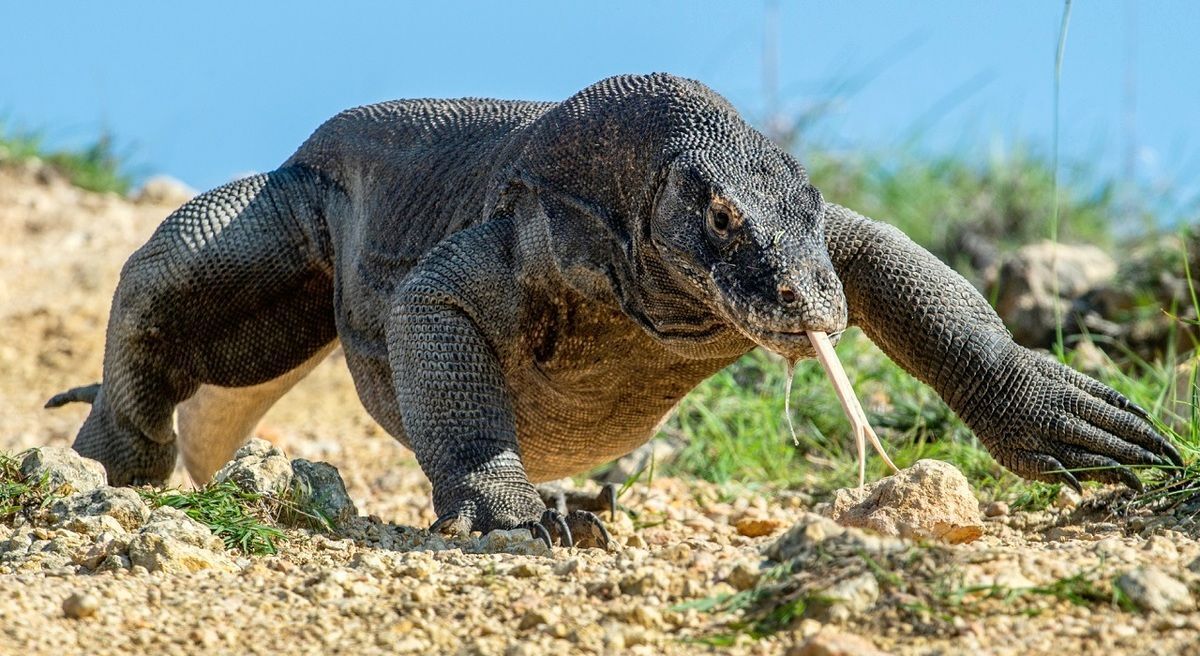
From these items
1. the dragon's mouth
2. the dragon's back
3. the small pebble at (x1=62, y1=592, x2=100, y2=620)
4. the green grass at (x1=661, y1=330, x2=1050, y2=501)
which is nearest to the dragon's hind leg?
the dragon's back

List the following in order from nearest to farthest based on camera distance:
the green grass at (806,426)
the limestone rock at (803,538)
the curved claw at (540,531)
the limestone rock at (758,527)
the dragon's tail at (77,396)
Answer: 1. the limestone rock at (803,538)
2. the curved claw at (540,531)
3. the limestone rock at (758,527)
4. the green grass at (806,426)
5. the dragon's tail at (77,396)

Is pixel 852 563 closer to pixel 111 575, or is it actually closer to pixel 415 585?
pixel 415 585

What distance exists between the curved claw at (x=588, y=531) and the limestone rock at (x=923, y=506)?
69 centimetres

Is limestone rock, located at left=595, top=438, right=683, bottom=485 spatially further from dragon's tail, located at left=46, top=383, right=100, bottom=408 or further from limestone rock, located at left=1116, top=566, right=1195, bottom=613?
limestone rock, located at left=1116, top=566, right=1195, bottom=613

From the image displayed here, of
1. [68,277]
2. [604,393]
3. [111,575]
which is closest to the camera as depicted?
[111,575]

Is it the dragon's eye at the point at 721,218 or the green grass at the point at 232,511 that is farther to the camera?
the green grass at the point at 232,511

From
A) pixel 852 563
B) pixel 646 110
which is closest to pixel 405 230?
pixel 646 110

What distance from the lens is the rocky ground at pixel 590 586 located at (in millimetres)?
2971

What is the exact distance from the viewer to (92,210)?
13336mm

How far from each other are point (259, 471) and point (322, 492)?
7.6 inches

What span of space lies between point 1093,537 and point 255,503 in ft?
7.72

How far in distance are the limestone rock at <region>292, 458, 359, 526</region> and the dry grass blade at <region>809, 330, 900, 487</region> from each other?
1634mm

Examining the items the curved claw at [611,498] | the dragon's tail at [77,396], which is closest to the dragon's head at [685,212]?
the curved claw at [611,498]

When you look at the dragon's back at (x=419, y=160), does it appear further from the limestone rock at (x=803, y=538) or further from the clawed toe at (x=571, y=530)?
the limestone rock at (x=803, y=538)
